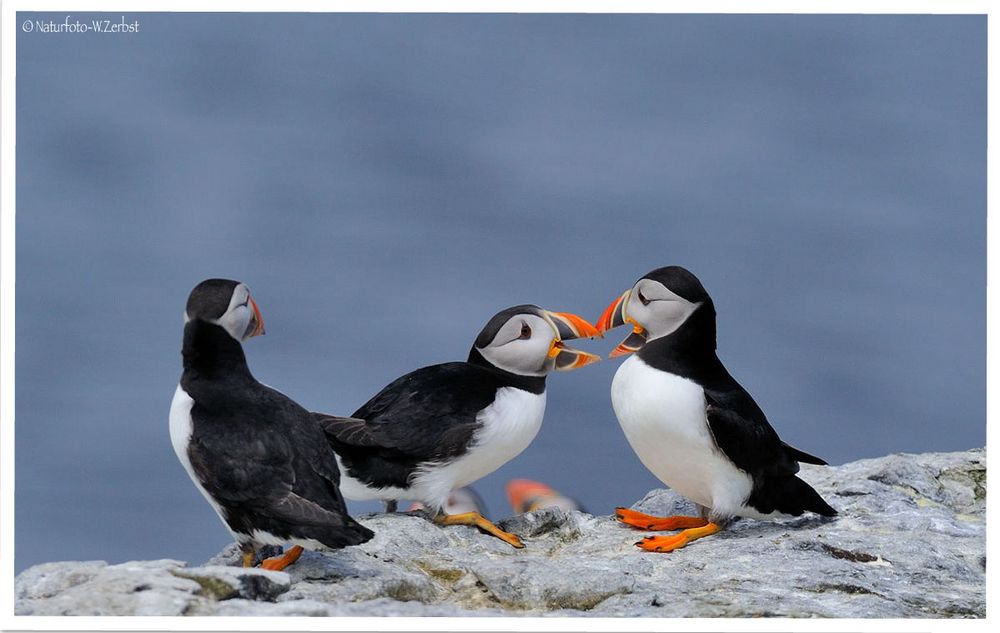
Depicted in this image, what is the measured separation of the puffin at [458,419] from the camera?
649 cm

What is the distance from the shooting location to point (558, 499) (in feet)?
37.4

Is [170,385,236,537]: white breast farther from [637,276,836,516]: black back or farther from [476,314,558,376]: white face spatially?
[637,276,836,516]: black back

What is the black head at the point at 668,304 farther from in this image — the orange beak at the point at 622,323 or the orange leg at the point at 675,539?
the orange leg at the point at 675,539

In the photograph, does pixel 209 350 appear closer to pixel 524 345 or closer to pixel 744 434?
pixel 524 345

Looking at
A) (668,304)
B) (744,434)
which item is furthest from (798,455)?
(668,304)

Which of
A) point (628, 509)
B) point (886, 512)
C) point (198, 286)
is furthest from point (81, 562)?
point (886, 512)

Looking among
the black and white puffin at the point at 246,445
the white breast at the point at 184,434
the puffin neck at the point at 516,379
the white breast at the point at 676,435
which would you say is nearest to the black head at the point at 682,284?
the white breast at the point at 676,435

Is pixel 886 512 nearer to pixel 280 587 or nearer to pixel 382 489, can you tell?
pixel 382 489

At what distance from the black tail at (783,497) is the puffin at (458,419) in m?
0.89

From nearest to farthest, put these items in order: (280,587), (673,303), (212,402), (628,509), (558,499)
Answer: (280,587)
(212,402)
(673,303)
(628,509)
(558,499)

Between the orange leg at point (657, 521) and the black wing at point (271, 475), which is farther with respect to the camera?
the orange leg at point (657, 521)

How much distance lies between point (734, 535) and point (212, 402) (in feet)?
7.41

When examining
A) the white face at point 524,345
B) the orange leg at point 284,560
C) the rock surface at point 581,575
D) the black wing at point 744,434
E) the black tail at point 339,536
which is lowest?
the rock surface at point 581,575

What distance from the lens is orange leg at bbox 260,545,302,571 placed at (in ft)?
19.2
